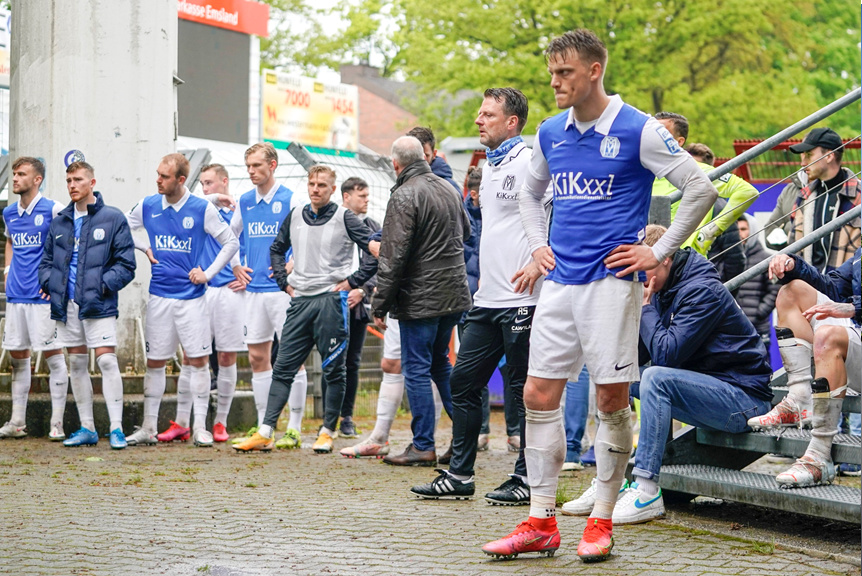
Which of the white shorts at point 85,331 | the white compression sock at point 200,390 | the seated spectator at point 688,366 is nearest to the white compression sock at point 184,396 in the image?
the white compression sock at point 200,390

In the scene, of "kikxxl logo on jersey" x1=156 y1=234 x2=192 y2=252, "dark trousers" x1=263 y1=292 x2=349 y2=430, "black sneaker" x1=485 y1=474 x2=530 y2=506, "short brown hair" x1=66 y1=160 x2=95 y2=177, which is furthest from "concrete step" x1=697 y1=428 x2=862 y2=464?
"short brown hair" x1=66 y1=160 x2=95 y2=177

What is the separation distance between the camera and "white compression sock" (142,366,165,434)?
10.0m

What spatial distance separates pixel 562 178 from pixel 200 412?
18.8 feet

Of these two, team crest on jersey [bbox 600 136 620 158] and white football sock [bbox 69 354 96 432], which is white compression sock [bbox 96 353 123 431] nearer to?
white football sock [bbox 69 354 96 432]

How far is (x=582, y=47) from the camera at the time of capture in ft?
16.8

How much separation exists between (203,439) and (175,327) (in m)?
0.96

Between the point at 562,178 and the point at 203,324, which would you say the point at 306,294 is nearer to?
the point at 203,324

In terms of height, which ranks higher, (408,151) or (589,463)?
(408,151)

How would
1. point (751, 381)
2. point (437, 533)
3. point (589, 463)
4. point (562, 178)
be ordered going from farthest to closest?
point (589, 463) → point (751, 381) → point (437, 533) → point (562, 178)

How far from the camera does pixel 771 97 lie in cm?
3291

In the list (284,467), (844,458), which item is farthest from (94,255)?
(844,458)

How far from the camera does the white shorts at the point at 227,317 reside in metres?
10.2

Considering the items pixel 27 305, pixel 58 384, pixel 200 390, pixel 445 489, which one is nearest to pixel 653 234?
pixel 445 489

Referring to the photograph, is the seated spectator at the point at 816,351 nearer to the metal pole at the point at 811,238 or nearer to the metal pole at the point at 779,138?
the metal pole at the point at 811,238
